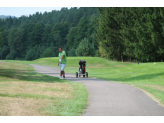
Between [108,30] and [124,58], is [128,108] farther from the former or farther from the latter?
[124,58]

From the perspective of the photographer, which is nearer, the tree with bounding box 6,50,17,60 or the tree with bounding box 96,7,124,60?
the tree with bounding box 96,7,124,60

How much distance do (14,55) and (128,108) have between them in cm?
13471

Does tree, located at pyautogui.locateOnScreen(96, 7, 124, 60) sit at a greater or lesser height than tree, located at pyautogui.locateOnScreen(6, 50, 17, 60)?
greater

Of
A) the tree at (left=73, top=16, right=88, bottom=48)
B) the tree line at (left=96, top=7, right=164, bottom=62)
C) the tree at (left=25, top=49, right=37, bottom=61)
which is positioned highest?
the tree at (left=73, top=16, right=88, bottom=48)

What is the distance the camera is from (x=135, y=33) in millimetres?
45500

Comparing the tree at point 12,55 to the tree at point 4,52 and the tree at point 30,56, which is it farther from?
the tree at point 30,56

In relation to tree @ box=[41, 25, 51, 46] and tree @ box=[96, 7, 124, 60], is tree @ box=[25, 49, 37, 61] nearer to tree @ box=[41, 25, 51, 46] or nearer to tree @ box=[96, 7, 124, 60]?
tree @ box=[41, 25, 51, 46]

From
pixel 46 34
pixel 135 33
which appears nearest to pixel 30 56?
pixel 46 34

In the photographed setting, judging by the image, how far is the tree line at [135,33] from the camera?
39031 mm

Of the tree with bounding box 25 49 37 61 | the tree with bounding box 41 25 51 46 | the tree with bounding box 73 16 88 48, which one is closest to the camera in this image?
the tree with bounding box 25 49 37 61

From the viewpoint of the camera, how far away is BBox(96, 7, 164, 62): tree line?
39031 mm

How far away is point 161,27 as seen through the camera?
38969 millimetres

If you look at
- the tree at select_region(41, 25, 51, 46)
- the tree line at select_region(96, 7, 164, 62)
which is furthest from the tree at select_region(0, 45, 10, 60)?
the tree line at select_region(96, 7, 164, 62)
